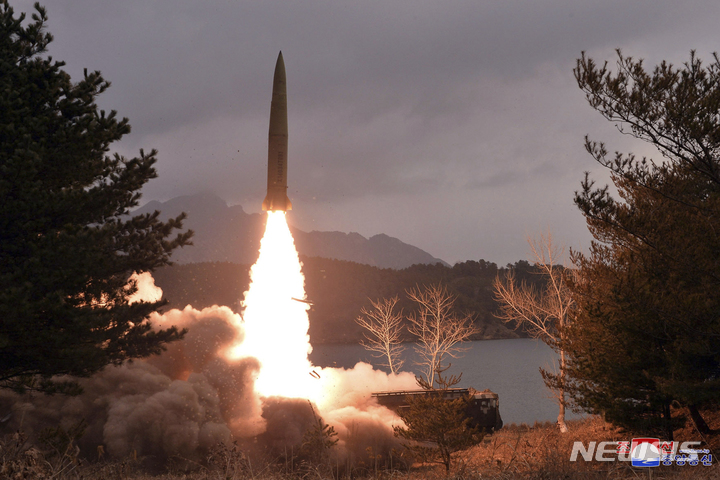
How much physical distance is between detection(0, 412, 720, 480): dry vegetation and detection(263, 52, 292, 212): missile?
1151 centimetres

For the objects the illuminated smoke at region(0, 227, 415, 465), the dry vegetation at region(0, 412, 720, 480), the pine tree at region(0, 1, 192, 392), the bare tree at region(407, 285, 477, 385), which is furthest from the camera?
the bare tree at region(407, 285, 477, 385)

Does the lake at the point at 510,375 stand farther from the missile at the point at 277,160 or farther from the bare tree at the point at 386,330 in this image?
the missile at the point at 277,160

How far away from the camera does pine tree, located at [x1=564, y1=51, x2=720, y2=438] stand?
574 inches

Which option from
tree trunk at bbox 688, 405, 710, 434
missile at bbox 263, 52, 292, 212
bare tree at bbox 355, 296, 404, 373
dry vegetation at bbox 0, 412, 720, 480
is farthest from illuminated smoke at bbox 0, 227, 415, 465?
tree trunk at bbox 688, 405, 710, 434

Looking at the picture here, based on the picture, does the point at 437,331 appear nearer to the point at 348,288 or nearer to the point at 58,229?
the point at 58,229

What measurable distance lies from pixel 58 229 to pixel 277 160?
42.1ft

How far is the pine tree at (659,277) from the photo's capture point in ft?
47.8

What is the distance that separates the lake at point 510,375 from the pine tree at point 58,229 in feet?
60.5

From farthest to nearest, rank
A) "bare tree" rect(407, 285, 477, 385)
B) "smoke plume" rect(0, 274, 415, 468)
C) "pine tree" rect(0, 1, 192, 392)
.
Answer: "bare tree" rect(407, 285, 477, 385), "smoke plume" rect(0, 274, 415, 468), "pine tree" rect(0, 1, 192, 392)

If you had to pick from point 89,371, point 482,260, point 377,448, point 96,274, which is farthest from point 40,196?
point 482,260

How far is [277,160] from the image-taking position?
25.5 m

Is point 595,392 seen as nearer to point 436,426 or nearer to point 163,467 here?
point 436,426

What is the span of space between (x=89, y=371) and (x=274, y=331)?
1406 cm

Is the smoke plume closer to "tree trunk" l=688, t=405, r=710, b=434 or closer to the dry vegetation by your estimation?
the dry vegetation
